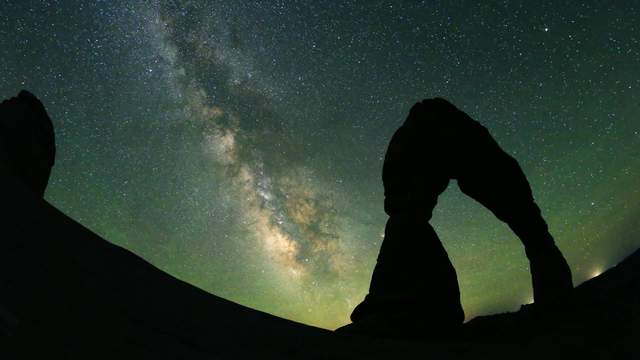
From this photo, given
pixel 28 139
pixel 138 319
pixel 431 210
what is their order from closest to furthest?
pixel 138 319
pixel 28 139
pixel 431 210

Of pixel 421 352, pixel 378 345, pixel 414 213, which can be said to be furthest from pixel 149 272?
pixel 414 213

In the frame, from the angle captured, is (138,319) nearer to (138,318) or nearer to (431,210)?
(138,318)

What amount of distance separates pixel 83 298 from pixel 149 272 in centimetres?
90

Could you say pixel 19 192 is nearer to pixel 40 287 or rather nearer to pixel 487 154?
pixel 40 287

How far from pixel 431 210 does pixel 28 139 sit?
8.86 metres

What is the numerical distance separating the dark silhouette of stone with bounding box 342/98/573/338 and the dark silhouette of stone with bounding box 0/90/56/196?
698cm

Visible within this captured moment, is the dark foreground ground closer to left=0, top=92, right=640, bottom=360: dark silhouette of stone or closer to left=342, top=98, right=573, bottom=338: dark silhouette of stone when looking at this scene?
left=0, top=92, right=640, bottom=360: dark silhouette of stone

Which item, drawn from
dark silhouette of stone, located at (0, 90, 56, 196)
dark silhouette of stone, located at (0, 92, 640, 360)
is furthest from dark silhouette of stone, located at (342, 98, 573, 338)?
dark silhouette of stone, located at (0, 90, 56, 196)

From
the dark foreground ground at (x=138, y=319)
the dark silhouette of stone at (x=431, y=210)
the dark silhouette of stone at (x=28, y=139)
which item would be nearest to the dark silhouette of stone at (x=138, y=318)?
the dark foreground ground at (x=138, y=319)

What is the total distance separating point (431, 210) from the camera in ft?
29.8

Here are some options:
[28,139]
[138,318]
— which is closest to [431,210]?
[138,318]

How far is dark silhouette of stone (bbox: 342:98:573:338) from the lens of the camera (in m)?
7.19

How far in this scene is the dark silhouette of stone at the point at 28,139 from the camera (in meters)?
6.52

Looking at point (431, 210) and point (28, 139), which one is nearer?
point (28, 139)
